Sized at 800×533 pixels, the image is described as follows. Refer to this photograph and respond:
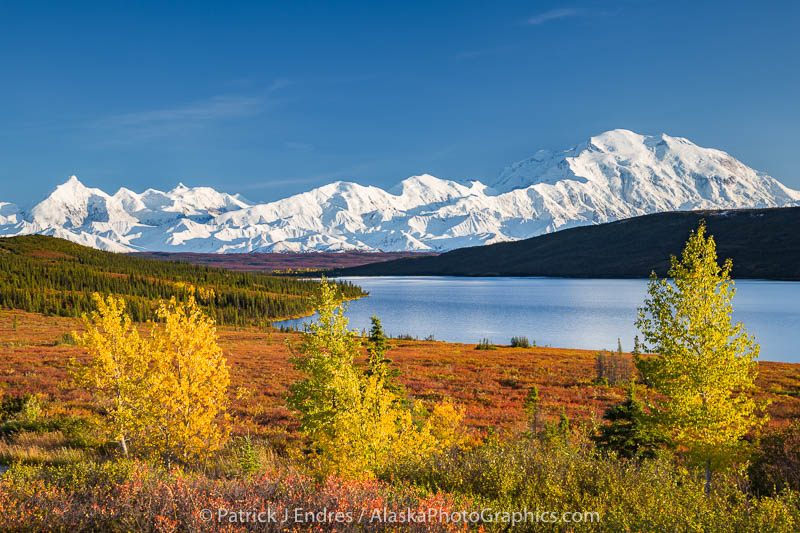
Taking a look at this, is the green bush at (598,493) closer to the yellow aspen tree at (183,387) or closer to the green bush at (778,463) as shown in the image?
the green bush at (778,463)

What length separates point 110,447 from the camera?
524 inches

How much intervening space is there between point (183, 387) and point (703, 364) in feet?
42.8

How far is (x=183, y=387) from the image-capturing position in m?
10.3

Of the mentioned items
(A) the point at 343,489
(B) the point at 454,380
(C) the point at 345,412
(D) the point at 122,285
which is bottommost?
(B) the point at 454,380

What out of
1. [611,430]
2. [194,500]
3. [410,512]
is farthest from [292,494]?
[611,430]

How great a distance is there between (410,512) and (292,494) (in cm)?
165

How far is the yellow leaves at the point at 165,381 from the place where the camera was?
10.4 meters

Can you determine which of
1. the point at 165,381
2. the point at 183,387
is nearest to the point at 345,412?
the point at 183,387

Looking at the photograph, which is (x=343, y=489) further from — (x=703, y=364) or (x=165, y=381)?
(x=703, y=364)

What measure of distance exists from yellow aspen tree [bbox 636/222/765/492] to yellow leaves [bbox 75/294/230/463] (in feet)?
38.4

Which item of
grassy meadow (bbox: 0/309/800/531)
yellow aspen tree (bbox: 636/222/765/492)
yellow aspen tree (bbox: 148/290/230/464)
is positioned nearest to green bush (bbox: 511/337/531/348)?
grassy meadow (bbox: 0/309/800/531)

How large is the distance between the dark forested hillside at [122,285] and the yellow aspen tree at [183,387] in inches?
2701

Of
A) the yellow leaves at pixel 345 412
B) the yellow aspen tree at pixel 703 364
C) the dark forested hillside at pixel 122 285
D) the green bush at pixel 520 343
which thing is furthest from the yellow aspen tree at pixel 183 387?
the dark forested hillside at pixel 122 285

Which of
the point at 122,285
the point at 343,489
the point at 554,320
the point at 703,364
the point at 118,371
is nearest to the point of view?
the point at 343,489
